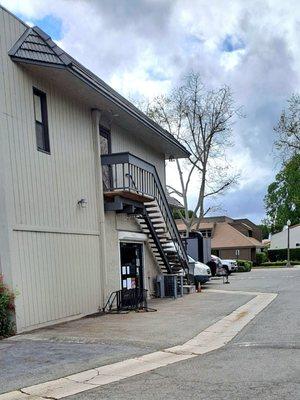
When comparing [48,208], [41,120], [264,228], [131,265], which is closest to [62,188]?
[48,208]

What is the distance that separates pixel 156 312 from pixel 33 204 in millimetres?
4501

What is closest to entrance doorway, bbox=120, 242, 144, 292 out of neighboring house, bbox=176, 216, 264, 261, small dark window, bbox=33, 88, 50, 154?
small dark window, bbox=33, 88, 50, 154

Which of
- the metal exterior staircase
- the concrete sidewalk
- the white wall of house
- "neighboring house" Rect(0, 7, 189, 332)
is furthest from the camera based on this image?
the metal exterior staircase

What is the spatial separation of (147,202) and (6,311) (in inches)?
297

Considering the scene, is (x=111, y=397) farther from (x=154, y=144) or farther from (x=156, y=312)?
(x=154, y=144)

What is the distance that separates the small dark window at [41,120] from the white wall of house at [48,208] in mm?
172

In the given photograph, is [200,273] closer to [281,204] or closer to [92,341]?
[92,341]

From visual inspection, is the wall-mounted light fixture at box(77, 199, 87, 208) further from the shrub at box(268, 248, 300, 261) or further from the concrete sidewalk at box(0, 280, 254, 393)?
the shrub at box(268, 248, 300, 261)

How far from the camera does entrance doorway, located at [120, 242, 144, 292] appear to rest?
16.2 m

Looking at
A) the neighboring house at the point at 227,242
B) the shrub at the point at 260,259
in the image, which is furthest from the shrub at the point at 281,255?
the neighboring house at the point at 227,242

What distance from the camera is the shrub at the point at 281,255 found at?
202 feet

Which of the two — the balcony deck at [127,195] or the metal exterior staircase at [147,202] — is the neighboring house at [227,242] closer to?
the metal exterior staircase at [147,202]

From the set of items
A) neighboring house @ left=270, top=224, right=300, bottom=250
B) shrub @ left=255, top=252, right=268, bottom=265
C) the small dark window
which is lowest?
shrub @ left=255, top=252, right=268, bottom=265

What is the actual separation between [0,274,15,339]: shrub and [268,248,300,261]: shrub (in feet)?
183
